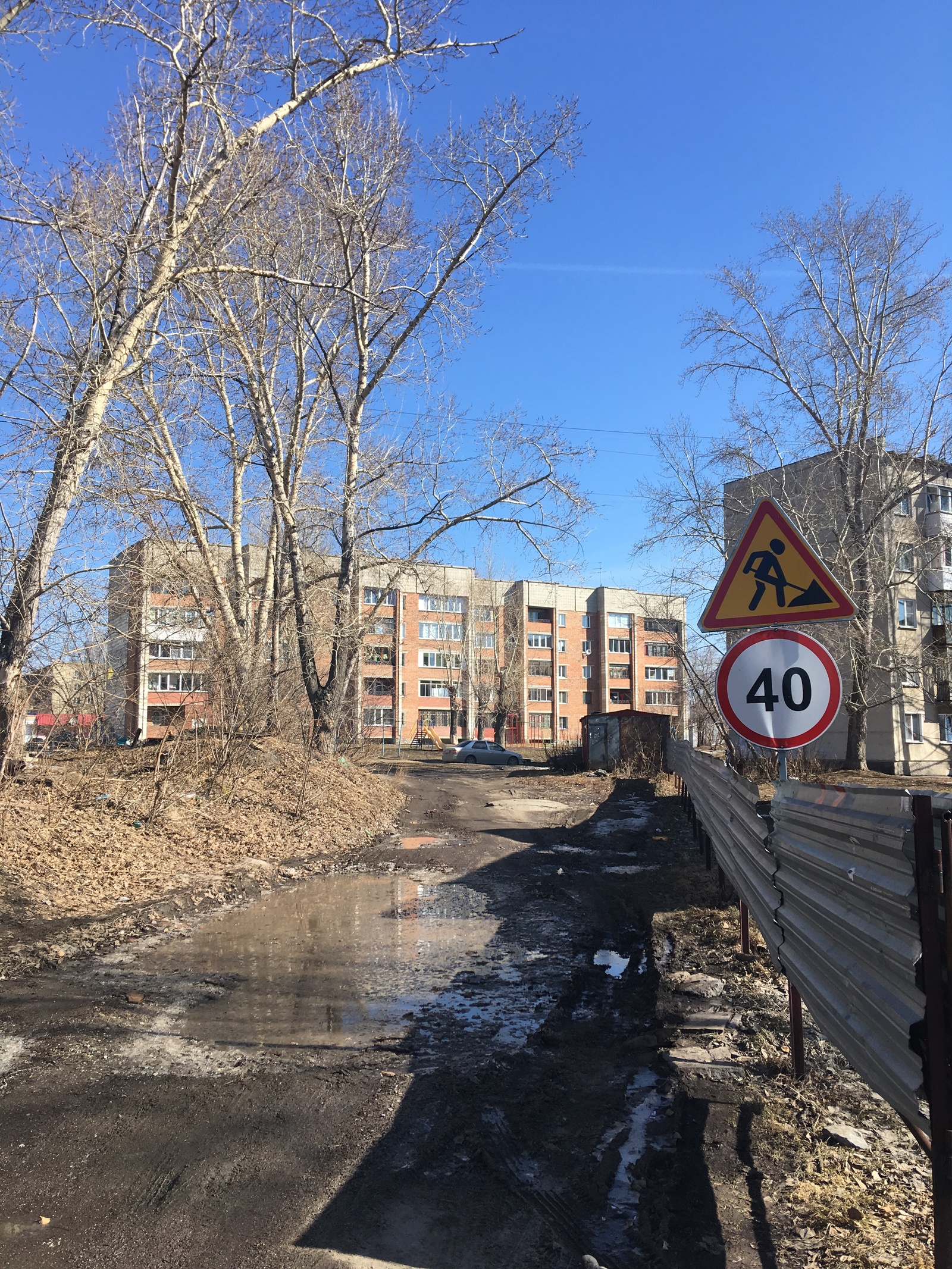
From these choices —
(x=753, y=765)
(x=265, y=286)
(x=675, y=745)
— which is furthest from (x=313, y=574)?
(x=753, y=765)

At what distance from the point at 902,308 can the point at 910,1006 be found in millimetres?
30237

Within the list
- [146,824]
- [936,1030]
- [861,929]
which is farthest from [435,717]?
[936,1030]

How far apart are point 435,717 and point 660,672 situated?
26919 millimetres

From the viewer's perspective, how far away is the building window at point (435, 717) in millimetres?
75644

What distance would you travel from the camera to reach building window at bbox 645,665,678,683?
89.2m

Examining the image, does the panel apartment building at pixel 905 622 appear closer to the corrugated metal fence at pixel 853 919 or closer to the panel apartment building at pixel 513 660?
the panel apartment building at pixel 513 660

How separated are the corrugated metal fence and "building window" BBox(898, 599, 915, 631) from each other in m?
44.8

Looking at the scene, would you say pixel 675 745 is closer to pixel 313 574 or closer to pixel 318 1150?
pixel 313 574

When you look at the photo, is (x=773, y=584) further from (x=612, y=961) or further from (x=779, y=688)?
(x=612, y=961)

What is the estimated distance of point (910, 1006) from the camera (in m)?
2.44

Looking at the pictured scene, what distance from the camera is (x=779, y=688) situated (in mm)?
4820

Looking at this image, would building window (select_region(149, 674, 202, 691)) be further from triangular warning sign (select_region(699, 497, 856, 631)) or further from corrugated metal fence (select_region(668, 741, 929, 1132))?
corrugated metal fence (select_region(668, 741, 929, 1132))

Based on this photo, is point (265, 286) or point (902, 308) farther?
point (902, 308)

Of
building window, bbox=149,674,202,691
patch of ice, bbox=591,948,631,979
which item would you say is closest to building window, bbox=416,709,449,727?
building window, bbox=149,674,202,691
